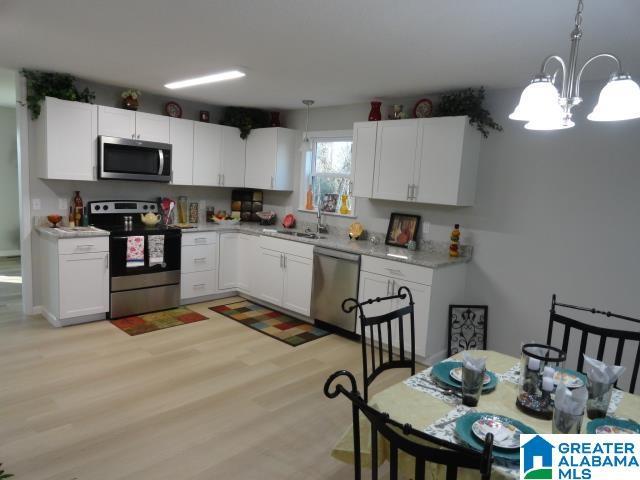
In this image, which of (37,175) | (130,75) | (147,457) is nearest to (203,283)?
(37,175)

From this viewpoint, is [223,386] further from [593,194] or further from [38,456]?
[593,194]

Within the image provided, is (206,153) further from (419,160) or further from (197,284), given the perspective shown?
(419,160)

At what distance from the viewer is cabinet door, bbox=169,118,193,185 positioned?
16.2 feet

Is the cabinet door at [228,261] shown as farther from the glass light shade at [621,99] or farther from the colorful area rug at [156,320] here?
the glass light shade at [621,99]

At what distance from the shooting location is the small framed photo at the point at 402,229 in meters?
4.36

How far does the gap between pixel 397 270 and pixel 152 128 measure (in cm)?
305

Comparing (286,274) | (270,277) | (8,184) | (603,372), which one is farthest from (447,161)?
(8,184)

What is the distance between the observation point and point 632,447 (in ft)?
4.54

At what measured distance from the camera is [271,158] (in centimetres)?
538

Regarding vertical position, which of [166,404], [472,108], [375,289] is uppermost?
[472,108]

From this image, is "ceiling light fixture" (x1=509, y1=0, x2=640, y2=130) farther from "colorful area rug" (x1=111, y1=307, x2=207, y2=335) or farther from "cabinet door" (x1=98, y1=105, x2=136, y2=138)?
"cabinet door" (x1=98, y1=105, x2=136, y2=138)

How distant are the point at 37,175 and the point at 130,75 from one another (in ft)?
4.55

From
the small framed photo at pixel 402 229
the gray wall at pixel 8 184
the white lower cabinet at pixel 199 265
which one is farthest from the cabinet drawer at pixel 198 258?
the gray wall at pixel 8 184

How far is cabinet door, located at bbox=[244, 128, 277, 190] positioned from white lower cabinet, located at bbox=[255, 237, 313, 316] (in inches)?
33.2
